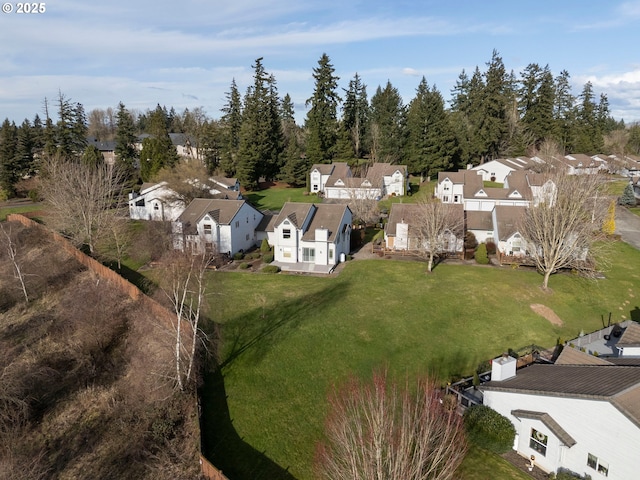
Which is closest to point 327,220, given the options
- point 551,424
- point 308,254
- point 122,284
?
point 308,254

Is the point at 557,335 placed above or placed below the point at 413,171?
below

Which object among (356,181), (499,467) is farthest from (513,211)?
(499,467)

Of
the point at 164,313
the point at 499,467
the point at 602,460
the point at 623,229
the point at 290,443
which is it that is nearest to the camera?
the point at 602,460

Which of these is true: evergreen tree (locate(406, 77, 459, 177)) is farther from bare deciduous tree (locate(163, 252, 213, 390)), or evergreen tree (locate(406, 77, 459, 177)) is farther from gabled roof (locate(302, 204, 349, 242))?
bare deciduous tree (locate(163, 252, 213, 390))

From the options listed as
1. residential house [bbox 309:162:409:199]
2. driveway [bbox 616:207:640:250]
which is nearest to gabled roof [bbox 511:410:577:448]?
driveway [bbox 616:207:640:250]

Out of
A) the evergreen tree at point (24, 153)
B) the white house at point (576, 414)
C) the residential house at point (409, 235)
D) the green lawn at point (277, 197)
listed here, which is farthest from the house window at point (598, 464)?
the evergreen tree at point (24, 153)

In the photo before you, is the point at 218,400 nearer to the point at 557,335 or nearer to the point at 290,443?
the point at 290,443

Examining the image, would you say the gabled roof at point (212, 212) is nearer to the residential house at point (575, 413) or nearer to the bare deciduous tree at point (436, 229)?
the bare deciduous tree at point (436, 229)
